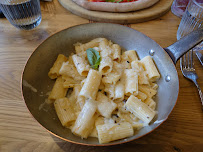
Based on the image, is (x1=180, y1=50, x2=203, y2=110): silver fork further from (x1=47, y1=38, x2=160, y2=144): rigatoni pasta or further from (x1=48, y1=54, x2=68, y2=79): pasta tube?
(x1=48, y1=54, x2=68, y2=79): pasta tube

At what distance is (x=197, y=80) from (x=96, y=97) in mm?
793

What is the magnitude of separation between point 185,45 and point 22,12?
1400mm

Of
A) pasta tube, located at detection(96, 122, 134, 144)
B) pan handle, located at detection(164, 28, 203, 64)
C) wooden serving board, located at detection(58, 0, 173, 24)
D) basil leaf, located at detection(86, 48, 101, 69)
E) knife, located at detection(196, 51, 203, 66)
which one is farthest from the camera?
wooden serving board, located at detection(58, 0, 173, 24)

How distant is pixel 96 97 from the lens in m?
1.05

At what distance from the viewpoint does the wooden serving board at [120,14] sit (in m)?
1.65

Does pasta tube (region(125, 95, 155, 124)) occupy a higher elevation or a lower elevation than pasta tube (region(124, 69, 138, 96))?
lower

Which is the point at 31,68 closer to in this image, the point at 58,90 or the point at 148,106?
the point at 58,90

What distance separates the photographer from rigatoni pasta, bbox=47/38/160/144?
93cm

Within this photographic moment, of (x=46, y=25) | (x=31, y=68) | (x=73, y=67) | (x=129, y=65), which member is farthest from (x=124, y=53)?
(x=46, y=25)

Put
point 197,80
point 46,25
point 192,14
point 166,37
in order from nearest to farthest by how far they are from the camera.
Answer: point 197,80 → point 192,14 → point 166,37 → point 46,25

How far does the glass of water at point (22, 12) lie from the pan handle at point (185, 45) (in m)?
1.27

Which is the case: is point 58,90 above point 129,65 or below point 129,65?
below

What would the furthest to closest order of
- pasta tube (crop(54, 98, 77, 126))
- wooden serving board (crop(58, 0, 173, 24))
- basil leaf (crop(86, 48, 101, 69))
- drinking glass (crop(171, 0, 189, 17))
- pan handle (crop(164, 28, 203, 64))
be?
drinking glass (crop(171, 0, 189, 17)) < wooden serving board (crop(58, 0, 173, 24)) < basil leaf (crop(86, 48, 101, 69)) < pan handle (crop(164, 28, 203, 64)) < pasta tube (crop(54, 98, 77, 126))

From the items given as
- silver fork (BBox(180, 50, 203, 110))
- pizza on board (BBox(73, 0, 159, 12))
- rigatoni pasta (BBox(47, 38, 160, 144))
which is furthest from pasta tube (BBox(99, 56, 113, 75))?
pizza on board (BBox(73, 0, 159, 12))
